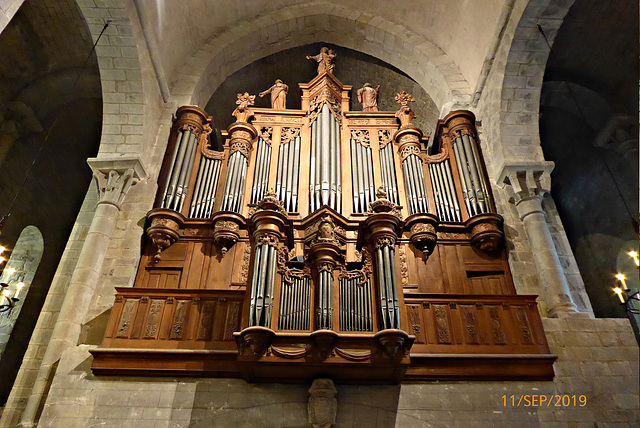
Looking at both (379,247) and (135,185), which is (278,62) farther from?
(379,247)

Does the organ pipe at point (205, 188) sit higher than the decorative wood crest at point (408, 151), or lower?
lower

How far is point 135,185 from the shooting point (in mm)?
9336

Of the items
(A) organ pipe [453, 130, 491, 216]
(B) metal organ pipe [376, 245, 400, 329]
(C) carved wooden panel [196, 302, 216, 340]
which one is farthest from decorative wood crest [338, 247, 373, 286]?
(A) organ pipe [453, 130, 491, 216]

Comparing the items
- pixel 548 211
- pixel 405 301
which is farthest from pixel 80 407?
pixel 548 211

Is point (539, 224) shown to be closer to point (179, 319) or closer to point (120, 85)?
point (179, 319)

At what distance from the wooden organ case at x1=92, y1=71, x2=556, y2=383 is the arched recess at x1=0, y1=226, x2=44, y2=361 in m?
5.57

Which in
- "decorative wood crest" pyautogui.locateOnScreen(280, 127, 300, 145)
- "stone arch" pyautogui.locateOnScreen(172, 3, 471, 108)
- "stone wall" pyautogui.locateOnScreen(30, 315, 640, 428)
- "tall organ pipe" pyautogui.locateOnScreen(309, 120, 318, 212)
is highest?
"stone arch" pyautogui.locateOnScreen(172, 3, 471, 108)

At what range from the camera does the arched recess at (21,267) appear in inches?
466

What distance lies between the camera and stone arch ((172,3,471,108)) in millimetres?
11555

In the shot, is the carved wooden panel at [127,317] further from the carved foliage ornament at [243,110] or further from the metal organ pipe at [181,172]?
the carved foliage ornament at [243,110]

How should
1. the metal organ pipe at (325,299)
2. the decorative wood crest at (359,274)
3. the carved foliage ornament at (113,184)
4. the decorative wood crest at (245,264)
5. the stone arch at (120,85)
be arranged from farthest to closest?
the stone arch at (120,85), the carved foliage ornament at (113,184), the decorative wood crest at (245,264), the decorative wood crest at (359,274), the metal organ pipe at (325,299)

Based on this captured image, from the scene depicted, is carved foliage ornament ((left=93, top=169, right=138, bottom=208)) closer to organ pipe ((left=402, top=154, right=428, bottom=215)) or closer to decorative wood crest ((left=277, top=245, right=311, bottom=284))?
decorative wood crest ((left=277, top=245, right=311, bottom=284))

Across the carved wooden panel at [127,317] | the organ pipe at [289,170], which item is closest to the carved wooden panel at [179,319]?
the carved wooden panel at [127,317]

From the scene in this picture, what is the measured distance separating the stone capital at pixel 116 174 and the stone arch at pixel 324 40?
2.55 m
